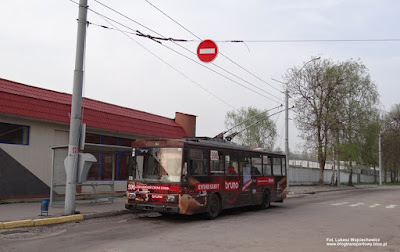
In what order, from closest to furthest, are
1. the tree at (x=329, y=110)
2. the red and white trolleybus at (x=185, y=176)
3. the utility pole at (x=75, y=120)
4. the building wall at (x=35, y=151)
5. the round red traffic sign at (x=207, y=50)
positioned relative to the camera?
1. the red and white trolleybus at (x=185, y=176)
2. the utility pole at (x=75, y=120)
3. the round red traffic sign at (x=207, y=50)
4. the building wall at (x=35, y=151)
5. the tree at (x=329, y=110)

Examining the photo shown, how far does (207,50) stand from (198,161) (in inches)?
181

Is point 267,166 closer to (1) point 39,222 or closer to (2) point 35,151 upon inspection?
(2) point 35,151

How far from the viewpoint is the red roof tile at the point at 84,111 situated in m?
16.2

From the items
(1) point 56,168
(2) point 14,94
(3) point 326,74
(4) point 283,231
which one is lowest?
(4) point 283,231

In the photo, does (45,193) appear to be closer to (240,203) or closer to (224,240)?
(240,203)

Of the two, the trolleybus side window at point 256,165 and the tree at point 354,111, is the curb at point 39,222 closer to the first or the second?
the trolleybus side window at point 256,165

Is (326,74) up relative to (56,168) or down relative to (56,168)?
up

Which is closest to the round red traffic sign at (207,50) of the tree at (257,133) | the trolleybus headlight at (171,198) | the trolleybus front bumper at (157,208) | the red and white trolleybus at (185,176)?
the red and white trolleybus at (185,176)

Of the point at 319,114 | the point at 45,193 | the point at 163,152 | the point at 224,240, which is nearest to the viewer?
the point at 224,240

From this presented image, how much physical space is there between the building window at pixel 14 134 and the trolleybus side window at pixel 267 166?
34.0 ft

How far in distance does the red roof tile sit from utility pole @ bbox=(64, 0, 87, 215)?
3.95m

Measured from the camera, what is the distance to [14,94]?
16.1 m

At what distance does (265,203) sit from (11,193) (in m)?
10.8

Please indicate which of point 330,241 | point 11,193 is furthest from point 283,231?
point 11,193
